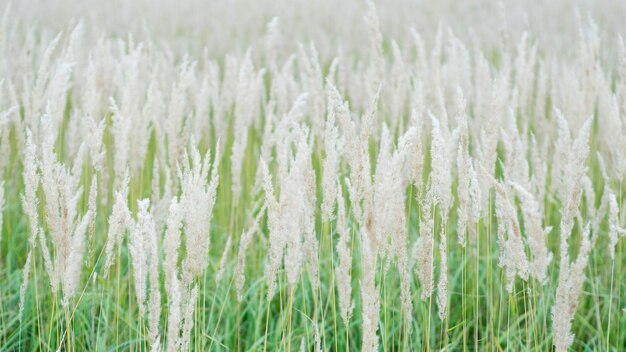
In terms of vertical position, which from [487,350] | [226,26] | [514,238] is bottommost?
[487,350]

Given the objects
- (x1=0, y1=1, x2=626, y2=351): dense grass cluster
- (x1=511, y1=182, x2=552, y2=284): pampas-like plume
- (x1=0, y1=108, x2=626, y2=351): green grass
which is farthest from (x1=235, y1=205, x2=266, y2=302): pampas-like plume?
(x1=511, y1=182, x2=552, y2=284): pampas-like plume

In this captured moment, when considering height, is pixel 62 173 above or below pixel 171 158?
below

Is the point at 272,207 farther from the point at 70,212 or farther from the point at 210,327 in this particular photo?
the point at 210,327

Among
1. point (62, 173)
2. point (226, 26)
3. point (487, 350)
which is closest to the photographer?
point (62, 173)

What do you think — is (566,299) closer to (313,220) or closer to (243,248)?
(313,220)

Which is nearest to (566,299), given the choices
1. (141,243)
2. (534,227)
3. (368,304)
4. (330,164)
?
(534,227)

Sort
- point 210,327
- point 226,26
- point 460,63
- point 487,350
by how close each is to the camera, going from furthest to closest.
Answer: point 226,26 < point 460,63 < point 210,327 < point 487,350

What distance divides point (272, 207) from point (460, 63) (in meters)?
1.81

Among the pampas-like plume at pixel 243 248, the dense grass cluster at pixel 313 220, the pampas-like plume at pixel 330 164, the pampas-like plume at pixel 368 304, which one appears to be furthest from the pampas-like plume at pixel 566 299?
the pampas-like plume at pixel 243 248

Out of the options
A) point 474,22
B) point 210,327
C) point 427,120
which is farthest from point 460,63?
point 474,22

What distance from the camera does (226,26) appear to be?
7.70 metres

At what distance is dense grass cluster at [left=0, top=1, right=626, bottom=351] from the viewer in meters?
1.74

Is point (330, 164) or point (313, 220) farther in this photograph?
point (313, 220)

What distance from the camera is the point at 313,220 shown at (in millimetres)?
1960
